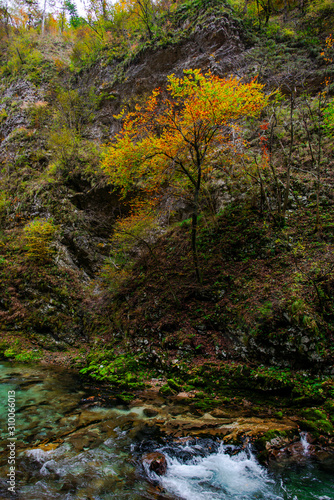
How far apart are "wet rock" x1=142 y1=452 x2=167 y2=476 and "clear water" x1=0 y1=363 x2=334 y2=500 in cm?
6

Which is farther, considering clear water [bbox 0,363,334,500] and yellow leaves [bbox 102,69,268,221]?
yellow leaves [bbox 102,69,268,221]

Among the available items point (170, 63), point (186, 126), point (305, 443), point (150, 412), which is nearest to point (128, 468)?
point (150, 412)

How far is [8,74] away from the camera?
78.0ft

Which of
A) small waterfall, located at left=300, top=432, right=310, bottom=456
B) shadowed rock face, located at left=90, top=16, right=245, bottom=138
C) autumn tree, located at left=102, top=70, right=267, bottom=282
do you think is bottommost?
small waterfall, located at left=300, top=432, right=310, bottom=456

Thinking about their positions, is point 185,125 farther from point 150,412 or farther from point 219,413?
point 150,412

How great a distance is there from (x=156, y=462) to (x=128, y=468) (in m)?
0.43

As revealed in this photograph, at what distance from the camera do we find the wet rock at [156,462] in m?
3.39

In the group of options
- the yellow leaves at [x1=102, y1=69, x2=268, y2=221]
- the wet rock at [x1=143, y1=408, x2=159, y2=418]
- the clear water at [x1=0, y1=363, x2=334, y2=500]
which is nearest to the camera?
the clear water at [x1=0, y1=363, x2=334, y2=500]

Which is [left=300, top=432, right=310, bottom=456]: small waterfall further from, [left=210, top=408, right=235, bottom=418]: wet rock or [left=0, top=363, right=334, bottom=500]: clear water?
[left=210, top=408, right=235, bottom=418]: wet rock

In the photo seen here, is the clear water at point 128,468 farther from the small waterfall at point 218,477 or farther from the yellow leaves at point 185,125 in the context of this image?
the yellow leaves at point 185,125

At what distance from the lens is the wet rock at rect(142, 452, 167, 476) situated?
3.39 metres

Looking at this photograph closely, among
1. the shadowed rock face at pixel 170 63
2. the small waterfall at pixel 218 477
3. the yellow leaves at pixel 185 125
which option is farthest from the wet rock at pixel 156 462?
the shadowed rock face at pixel 170 63

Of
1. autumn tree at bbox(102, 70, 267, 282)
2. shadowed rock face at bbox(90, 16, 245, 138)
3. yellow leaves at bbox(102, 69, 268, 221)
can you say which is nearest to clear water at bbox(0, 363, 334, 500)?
autumn tree at bbox(102, 70, 267, 282)

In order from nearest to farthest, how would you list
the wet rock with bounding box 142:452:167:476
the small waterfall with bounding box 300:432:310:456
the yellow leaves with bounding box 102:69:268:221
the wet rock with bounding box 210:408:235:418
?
1. the wet rock with bounding box 142:452:167:476
2. the small waterfall with bounding box 300:432:310:456
3. the wet rock with bounding box 210:408:235:418
4. the yellow leaves with bounding box 102:69:268:221
